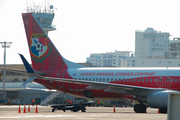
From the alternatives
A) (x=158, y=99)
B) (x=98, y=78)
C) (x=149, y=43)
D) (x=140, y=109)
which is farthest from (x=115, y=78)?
(x=149, y=43)

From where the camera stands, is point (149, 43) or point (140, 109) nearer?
point (140, 109)

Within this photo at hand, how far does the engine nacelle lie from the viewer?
25375 mm

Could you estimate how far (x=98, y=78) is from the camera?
31.4m

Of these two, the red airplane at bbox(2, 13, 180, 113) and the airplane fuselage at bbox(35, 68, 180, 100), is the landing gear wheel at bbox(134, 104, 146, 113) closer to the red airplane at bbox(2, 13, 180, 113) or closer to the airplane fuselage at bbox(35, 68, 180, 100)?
the red airplane at bbox(2, 13, 180, 113)

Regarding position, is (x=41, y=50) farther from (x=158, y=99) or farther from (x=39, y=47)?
(x=158, y=99)

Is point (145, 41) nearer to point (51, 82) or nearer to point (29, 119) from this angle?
point (51, 82)

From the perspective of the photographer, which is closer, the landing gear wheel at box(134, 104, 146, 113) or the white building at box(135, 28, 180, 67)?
the landing gear wheel at box(134, 104, 146, 113)

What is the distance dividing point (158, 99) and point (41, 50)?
46.5ft

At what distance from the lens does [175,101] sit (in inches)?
352

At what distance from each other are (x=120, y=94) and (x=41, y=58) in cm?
951

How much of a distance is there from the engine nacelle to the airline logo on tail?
12.7m

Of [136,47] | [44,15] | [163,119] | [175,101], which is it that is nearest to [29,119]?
[163,119]

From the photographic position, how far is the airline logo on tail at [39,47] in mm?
34875

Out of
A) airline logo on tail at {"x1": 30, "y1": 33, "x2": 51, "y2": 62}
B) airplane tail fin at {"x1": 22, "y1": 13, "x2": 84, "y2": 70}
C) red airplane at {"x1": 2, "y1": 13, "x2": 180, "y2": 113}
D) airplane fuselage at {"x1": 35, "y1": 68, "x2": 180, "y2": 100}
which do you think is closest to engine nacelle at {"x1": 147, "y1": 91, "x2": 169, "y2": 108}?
red airplane at {"x1": 2, "y1": 13, "x2": 180, "y2": 113}
